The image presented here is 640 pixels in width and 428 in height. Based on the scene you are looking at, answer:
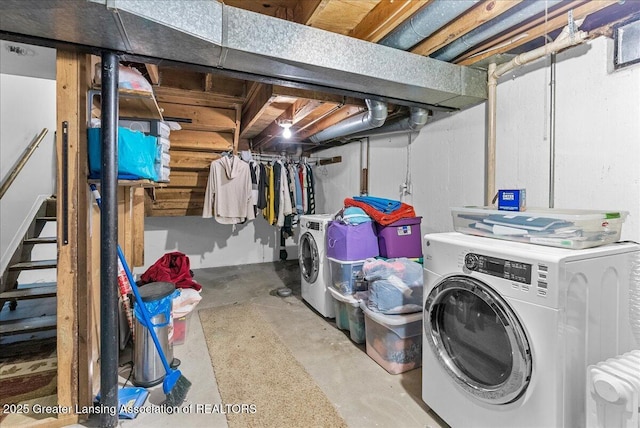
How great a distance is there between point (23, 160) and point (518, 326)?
15.0 feet

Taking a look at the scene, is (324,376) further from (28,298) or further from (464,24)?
(28,298)

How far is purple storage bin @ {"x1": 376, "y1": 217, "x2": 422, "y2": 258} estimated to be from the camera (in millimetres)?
2375

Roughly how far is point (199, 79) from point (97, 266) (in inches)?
77.0

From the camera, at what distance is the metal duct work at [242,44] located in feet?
3.71

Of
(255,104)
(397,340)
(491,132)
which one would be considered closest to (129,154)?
(255,104)

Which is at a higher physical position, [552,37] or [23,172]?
[552,37]

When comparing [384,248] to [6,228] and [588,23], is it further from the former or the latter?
[6,228]

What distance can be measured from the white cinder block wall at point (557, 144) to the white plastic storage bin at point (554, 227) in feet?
1.07

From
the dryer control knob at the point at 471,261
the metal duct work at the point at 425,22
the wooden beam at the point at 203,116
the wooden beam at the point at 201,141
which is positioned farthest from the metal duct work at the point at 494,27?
the wooden beam at the point at 201,141

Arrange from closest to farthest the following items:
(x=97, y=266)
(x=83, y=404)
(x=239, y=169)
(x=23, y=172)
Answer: (x=83, y=404)
(x=97, y=266)
(x=23, y=172)
(x=239, y=169)

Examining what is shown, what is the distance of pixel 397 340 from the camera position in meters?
1.83

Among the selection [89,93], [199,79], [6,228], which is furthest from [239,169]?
[6,228]

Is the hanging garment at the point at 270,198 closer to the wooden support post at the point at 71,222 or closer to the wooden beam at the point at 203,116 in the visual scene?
the wooden beam at the point at 203,116

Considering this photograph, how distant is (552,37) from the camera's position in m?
1.70
